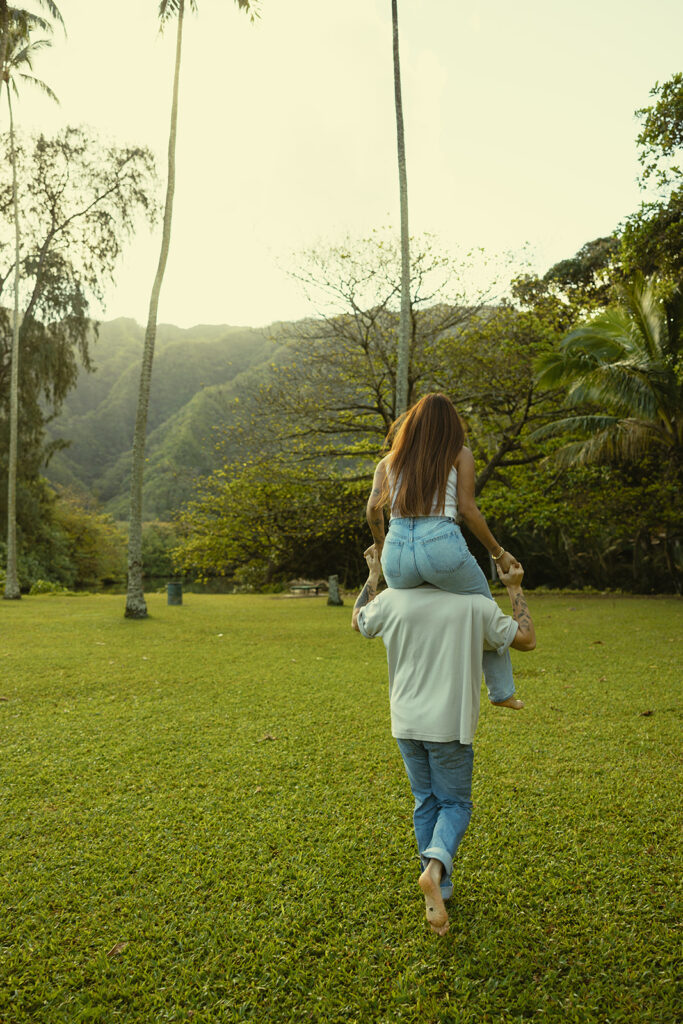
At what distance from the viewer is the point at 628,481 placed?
1638cm

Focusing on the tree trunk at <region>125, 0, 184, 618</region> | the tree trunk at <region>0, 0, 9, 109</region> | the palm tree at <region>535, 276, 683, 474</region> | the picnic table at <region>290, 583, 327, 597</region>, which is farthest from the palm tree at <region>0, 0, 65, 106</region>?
the picnic table at <region>290, 583, 327, 597</region>

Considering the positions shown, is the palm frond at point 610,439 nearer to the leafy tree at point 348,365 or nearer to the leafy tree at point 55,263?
the leafy tree at point 348,365

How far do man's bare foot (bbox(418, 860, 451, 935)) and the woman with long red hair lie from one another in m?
0.63

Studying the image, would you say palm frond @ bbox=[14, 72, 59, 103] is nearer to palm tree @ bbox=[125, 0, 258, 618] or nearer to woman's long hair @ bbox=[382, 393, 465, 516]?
palm tree @ bbox=[125, 0, 258, 618]

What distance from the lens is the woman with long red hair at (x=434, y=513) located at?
7.35 feet

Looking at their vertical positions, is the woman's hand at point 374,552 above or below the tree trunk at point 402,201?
below

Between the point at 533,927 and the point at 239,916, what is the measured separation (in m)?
1.16

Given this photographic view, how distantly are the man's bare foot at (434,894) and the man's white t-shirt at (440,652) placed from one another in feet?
1.49

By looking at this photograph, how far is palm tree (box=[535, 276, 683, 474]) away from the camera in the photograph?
13.3 m

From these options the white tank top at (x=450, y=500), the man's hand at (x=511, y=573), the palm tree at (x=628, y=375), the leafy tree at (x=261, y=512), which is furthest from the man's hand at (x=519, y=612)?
the leafy tree at (x=261, y=512)

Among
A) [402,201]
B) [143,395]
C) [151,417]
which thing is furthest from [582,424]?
[151,417]

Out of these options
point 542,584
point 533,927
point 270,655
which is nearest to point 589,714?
point 533,927

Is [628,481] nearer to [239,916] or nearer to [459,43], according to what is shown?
[459,43]

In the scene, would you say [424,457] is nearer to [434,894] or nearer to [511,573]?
[511,573]
